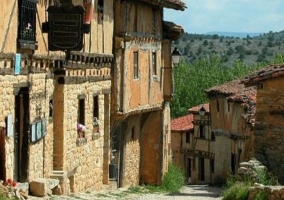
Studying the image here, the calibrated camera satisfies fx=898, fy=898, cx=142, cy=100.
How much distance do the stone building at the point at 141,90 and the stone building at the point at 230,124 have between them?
15.2 ft

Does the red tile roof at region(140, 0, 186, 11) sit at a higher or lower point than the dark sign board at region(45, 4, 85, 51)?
higher

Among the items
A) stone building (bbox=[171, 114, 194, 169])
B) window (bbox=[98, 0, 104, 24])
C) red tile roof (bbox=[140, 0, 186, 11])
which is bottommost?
stone building (bbox=[171, 114, 194, 169])

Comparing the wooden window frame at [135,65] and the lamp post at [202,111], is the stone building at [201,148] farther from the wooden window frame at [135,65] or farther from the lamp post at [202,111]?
the wooden window frame at [135,65]

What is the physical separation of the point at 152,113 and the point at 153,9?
157 inches

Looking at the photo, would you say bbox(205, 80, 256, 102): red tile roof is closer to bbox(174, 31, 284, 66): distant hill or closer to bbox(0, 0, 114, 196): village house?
bbox(0, 0, 114, 196): village house

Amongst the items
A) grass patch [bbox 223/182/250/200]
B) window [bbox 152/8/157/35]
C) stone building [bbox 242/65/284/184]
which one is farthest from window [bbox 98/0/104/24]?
grass patch [bbox 223/182/250/200]

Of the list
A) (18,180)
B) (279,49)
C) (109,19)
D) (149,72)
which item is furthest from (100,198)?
(279,49)

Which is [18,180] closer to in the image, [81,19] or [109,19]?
[81,19]

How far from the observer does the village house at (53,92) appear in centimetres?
1888

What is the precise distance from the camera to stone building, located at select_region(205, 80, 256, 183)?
40969mm

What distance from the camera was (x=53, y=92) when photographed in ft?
74.6

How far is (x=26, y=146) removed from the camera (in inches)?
795

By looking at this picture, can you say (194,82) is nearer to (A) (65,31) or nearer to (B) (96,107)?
(B) (96,107)

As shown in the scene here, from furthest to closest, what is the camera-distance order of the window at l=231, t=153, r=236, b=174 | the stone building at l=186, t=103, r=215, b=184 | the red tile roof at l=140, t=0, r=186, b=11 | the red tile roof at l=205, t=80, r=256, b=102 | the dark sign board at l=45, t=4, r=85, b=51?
the stone building at l=186, t=103, r=215, b=184, the window at l=231, t=153, r=236, b=174, the red tile roof at l=205, t=80, r=256, b=102, the red tile roof at l=140, t=0, r=186, b=11, the dark sign board at l=45, t=4, r=85, b=51
